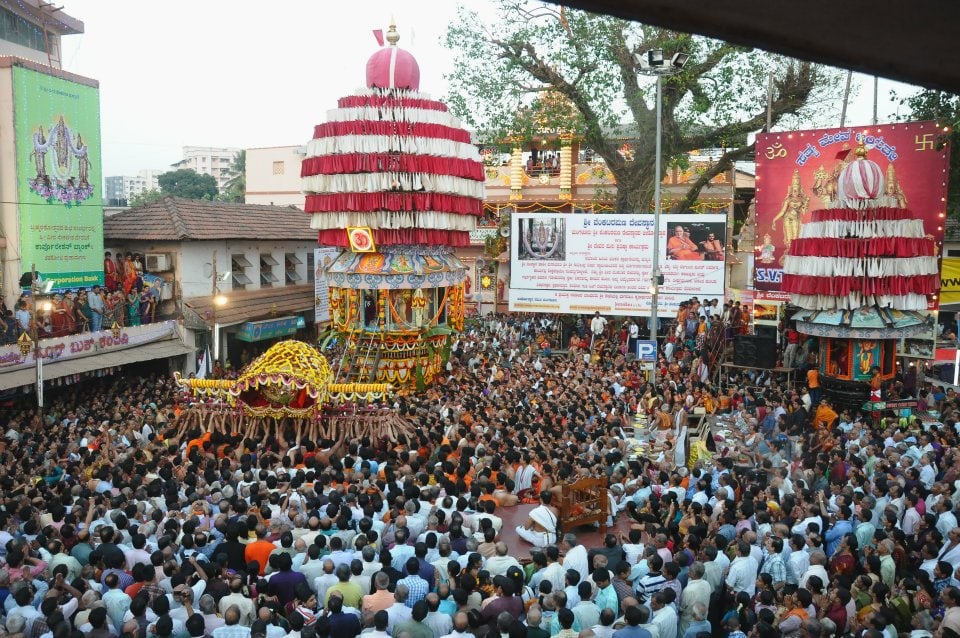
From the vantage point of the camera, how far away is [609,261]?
26219 mm

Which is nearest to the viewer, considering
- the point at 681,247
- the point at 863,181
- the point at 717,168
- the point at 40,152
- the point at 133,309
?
the point at 863,181

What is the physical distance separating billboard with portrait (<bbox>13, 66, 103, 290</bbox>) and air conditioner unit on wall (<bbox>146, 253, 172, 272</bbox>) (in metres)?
1.61

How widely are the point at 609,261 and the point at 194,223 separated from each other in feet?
44.6

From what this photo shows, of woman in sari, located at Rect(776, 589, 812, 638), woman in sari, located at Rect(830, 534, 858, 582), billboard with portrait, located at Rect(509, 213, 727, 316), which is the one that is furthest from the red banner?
woman in sari, located at Rect(776, 589, 812, 638)

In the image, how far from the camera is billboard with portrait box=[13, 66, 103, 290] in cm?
2033

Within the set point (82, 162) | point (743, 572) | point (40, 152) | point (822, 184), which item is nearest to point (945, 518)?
point (743, 572)

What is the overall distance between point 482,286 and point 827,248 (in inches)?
783

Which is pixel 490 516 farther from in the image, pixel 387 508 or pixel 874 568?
pixel 874 568

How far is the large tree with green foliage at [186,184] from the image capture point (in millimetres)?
72512

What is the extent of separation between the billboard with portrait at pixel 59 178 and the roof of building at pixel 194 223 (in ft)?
6.28

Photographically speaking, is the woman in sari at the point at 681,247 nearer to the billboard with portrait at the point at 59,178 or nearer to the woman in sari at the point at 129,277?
the woman in sari at the point at 129,277

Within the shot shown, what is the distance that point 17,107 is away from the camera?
785 inches

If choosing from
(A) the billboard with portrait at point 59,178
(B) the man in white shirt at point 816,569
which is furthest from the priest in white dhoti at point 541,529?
(A) the billboard with portrait at point 59,178

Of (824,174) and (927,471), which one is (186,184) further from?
(927,471)
